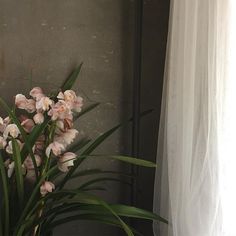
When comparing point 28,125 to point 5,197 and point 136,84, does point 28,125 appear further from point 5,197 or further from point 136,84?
point 136,84

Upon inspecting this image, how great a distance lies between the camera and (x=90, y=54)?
1746mm

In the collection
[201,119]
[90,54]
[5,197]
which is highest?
[90,54]

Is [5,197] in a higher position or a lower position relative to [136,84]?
lower

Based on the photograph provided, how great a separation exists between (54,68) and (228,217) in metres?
1.06

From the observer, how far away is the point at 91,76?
1.76 meters

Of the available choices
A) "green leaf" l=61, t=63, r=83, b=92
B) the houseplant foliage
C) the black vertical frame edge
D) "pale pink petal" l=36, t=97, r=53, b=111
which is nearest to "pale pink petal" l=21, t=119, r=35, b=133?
the houseplant foliage

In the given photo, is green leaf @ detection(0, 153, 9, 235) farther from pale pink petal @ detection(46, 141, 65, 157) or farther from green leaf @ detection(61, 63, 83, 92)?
green leaf @ detection(61, 63, 83, 92)

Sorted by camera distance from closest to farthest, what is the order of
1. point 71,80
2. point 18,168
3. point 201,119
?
point 201,119 → point 18,168 → point 71,80

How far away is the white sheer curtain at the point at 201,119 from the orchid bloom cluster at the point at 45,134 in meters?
0.41

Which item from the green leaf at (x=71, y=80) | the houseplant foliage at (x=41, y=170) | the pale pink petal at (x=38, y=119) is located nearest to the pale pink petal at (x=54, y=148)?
the houseplant foliage at (x=41, y=170)

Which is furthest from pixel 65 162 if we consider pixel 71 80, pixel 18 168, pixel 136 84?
pixel 136 84

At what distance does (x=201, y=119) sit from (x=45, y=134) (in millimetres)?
686

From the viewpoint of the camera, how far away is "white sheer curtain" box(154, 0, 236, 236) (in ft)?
3.54

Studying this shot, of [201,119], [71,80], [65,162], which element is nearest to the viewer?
[201,119]
